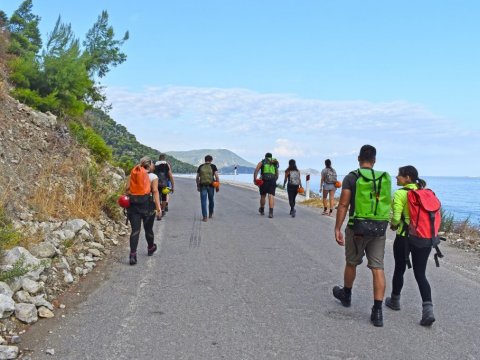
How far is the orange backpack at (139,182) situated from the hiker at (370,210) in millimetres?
3640

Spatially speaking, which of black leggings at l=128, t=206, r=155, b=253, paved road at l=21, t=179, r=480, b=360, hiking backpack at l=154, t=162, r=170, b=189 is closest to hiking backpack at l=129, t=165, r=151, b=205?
black leggings at l=128, t=206, r=155, b=253

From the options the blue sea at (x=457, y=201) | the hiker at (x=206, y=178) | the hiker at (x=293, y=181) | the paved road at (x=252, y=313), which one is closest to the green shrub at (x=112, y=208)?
the paved road at (x=252, y=313)

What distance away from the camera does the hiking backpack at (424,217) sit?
5.23 m

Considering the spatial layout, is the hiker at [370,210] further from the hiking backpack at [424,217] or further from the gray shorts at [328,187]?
the gray shorts at [328,187]

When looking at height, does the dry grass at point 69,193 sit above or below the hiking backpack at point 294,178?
below

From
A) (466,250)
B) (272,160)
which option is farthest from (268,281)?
(272,160)

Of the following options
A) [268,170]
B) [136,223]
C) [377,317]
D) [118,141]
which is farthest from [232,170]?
[377,317]

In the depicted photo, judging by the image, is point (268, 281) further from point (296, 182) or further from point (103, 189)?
point (296, 182)

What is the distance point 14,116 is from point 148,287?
7.25 meters

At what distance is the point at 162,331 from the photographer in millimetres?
4684

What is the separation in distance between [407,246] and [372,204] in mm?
732

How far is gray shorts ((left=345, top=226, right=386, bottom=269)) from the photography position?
17.5ft

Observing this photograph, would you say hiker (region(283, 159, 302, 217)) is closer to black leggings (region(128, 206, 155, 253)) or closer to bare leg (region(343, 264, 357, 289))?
black leggings (region(128, 206, 155, 253))

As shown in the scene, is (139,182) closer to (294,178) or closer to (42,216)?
(42,216)
